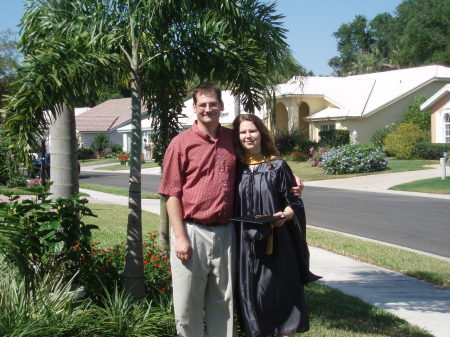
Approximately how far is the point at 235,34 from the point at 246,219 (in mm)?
2228

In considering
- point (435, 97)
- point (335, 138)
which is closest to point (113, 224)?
point (335, 138)

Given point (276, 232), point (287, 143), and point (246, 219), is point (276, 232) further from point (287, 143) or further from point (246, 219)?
point (287, 143)

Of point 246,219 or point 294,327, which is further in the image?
point 294,327

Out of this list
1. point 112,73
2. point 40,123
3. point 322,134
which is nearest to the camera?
point 40,123

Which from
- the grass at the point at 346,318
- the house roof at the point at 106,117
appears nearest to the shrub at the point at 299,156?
the house roof at the point at 106,117

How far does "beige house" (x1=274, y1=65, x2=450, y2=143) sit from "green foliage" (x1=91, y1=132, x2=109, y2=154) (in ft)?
57.9

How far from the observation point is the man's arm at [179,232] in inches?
154

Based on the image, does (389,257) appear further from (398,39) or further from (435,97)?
(398,39)

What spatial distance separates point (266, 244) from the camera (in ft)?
13.8

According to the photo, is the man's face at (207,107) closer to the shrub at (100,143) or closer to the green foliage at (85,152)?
the green foliage at (85,152)

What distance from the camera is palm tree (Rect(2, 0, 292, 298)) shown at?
4676 mm

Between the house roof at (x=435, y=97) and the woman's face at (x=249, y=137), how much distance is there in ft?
96.9

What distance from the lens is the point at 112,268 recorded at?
5477 mm

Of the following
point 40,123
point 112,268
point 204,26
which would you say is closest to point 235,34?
point 204,26
